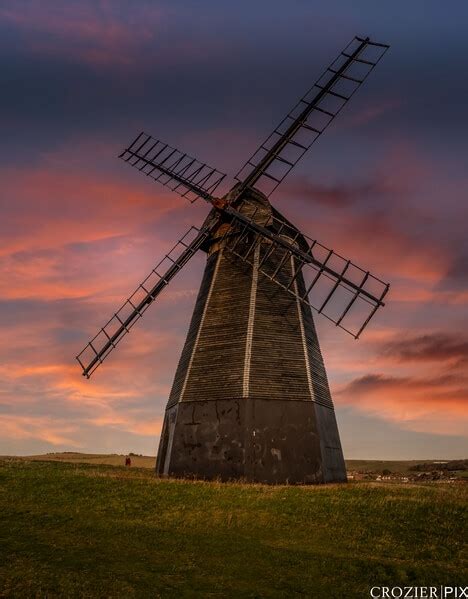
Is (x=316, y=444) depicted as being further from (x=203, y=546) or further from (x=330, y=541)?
(x=203, y=546)

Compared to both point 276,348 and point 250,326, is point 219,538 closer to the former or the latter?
point 276,348

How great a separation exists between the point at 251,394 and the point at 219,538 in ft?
28.6

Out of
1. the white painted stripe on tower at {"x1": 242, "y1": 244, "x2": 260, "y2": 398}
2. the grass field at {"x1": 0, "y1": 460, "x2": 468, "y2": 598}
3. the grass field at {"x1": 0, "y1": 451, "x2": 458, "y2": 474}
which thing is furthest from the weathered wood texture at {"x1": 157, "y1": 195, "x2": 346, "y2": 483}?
the grass field at {"x1": 0, "y1": 451, "x2": 458, "y2": 474}

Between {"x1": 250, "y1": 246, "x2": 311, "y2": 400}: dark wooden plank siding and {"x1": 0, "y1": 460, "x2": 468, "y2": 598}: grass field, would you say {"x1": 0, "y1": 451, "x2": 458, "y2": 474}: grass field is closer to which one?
{"x1": 250, "y1": 246, "x2": 311, "y2": 400}: dark wooden plank siding

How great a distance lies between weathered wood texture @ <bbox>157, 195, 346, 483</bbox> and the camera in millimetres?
23328

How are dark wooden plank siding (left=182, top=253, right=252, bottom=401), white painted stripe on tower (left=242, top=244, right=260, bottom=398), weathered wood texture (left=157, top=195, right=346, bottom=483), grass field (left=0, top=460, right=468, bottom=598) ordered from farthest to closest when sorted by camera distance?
dark wooden plank siding (left=182, top=253, right=252, bottom=401)
white painted stripe on tower (left=242, top=244, right=260, bottom=398)
weathered wood texture (left=157, top=195, right=346, bottom=483)
grass field (left=0, top=460, right=468, bottom=598)

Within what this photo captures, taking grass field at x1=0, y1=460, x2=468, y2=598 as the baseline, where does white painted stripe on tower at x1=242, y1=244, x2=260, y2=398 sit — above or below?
above

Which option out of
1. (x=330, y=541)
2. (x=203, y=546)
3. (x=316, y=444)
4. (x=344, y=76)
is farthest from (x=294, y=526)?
(x=344, y=76)

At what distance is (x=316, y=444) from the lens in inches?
935

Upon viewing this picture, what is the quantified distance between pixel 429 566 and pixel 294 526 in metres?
4.64

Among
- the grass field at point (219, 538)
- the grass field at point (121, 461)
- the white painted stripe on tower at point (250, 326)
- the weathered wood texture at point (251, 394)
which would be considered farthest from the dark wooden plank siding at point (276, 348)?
the grass field at point (121, 461)

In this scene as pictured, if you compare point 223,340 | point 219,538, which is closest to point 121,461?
point 223,340

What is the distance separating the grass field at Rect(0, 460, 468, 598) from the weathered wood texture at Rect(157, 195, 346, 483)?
1992mm

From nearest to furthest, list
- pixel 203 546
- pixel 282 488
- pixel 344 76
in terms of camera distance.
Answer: pixel 203 546, pixel 282 488, pixel 344 76
